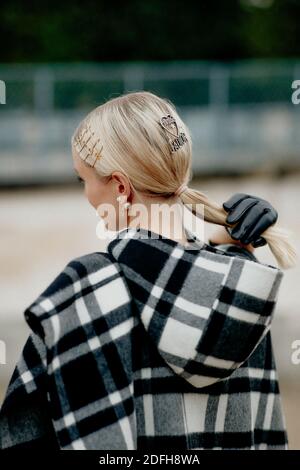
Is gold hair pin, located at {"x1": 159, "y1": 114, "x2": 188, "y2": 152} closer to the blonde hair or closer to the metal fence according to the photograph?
the blonde hair

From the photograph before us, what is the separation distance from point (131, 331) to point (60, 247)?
7056mm

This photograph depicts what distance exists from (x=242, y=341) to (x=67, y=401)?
382 mm

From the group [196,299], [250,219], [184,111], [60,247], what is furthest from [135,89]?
[196,299]

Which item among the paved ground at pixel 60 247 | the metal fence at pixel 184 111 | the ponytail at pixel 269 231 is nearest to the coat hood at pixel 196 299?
the ponytail at pixel 269 231

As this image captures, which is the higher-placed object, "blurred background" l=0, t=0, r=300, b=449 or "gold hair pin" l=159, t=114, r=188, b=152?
→ "gold hair pin" l=159, t=114, r=188, b=152

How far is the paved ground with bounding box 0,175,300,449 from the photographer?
14.2 feet

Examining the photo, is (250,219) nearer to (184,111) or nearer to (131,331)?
(131,331)

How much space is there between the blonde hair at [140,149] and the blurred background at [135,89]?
1.97 meters

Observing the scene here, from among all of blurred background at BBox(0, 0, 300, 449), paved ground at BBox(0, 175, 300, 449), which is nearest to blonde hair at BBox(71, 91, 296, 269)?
blurred background at BBox(0, 0, 300, 449)

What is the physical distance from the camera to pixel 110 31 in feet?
76.5

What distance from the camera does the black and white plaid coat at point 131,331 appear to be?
169 cm

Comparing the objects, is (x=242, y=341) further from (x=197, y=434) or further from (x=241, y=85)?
(x=241, y=85)

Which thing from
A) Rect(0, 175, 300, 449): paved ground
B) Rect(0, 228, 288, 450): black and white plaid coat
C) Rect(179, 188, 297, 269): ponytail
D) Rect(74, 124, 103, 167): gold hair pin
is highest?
Rect(74, 124, 103, 167): gold hair pin

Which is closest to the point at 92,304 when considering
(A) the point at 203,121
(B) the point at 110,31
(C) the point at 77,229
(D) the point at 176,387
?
(D) the point at 176,387
